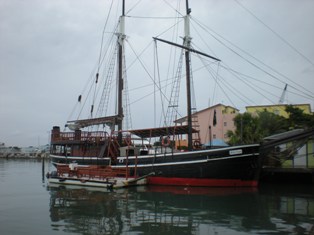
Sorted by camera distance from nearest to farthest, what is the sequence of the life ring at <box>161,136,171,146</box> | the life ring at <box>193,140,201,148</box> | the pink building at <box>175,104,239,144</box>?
1. the life ring at <box>161,136,171,146</box>
2. the life ring at <box>193,140,201,148</box>
3. the pink building at <box>175,104,239,144</box>

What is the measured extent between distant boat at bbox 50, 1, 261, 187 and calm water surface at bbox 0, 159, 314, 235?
1.26m

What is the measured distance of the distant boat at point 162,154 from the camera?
23.9m

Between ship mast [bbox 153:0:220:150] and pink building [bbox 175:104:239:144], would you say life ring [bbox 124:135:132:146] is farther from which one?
pink building [bbox 175:104:239:144]

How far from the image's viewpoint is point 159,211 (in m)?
16.2

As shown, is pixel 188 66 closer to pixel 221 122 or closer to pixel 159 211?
pixel 159 211

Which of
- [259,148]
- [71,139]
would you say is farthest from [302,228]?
[71,139]

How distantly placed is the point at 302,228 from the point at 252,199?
720 cm

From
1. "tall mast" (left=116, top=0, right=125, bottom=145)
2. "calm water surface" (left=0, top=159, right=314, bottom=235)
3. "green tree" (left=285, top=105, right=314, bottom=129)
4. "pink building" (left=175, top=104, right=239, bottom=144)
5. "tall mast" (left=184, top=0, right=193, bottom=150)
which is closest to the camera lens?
"calm water surface" (left=0, top=159, right=314, bottom=235)

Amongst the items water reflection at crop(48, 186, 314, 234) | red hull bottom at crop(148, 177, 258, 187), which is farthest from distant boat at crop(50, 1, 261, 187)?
water reflection at crop(48, 186, 314, 234)

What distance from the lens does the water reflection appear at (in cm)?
1259

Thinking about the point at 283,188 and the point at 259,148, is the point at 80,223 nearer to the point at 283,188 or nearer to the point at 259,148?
the point at 259,148

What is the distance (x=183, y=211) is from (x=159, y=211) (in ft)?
3.51

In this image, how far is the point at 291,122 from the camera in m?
37.8

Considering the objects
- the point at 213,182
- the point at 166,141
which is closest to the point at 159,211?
the point at 213,182
